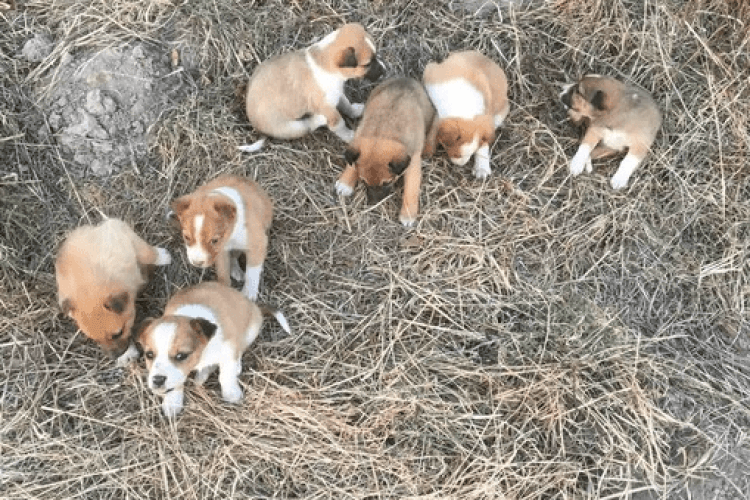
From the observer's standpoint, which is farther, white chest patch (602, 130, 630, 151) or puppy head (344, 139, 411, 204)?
white chest patch (602, 130, 630, 151)

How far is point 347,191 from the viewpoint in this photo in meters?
5.82

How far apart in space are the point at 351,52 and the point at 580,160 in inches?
87.2

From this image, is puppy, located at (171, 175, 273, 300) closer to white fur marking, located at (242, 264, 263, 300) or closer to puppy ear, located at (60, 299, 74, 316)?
white fur marking, located at (242, 264, 263, 300)

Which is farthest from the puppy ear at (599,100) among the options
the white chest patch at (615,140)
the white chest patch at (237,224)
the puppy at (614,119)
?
the white chest patch at (237,224)

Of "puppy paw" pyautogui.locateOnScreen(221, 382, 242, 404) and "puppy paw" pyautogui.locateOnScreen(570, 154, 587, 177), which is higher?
"puppy paw" pyautogui.locateOnScreen(570, 154, 587, 177)

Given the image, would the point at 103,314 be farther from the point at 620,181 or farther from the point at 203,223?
the point at 620,181

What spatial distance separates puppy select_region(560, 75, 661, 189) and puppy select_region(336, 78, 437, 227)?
130cm

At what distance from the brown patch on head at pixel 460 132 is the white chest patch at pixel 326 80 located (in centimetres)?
94

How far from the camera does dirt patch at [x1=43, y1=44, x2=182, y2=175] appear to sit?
5852 mm

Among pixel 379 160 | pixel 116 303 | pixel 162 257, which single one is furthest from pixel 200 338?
pixel 379 160

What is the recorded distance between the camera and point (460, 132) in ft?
18.5

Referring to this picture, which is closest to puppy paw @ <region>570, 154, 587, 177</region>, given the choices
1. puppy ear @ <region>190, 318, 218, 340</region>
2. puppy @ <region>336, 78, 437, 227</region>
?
puppy @ <region>336, 78, 437, 227</region>

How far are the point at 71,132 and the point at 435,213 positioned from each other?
10.5ft

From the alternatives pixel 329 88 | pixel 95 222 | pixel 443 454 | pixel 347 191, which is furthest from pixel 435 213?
pixel 95 222
